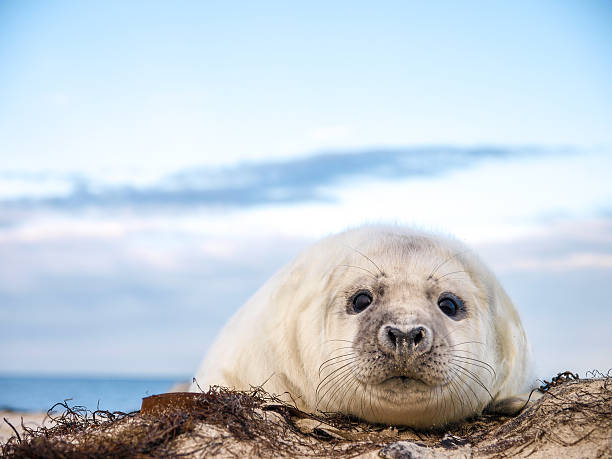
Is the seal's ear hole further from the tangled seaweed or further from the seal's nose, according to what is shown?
the tangled seaweed

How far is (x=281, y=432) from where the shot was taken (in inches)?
163

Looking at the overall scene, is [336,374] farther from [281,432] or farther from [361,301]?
[281,432]

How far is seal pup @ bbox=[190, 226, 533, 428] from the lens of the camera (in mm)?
4434

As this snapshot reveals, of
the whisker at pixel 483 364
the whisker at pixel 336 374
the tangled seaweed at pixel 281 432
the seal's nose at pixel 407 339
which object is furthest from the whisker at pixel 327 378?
the whisker at pixel 483 364

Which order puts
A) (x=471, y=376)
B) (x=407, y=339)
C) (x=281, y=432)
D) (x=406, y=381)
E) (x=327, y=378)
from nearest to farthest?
(x=281, y=432)
(x=407, y=339)
(x=406, y=381)
(x=471, y=376)
(x=327, y=378)

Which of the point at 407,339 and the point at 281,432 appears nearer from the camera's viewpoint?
the point at 281,432


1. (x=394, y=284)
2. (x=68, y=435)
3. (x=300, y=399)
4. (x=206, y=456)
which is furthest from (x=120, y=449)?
(x=394, y=284)

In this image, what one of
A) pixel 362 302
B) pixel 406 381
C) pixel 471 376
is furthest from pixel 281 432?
pixel 471 376

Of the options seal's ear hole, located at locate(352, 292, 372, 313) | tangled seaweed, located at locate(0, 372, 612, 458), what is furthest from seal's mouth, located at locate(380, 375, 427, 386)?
seal's ear hole, located at locate(352, 292, 372, 313)

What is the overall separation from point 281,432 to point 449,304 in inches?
58.6

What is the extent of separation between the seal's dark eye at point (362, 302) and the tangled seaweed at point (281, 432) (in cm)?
74

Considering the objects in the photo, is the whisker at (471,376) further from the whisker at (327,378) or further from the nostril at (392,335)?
the whisker at (327,378)

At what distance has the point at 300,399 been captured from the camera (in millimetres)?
5062

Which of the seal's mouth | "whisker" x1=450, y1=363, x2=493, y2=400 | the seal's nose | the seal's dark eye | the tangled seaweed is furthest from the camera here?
the seal's dark eye
